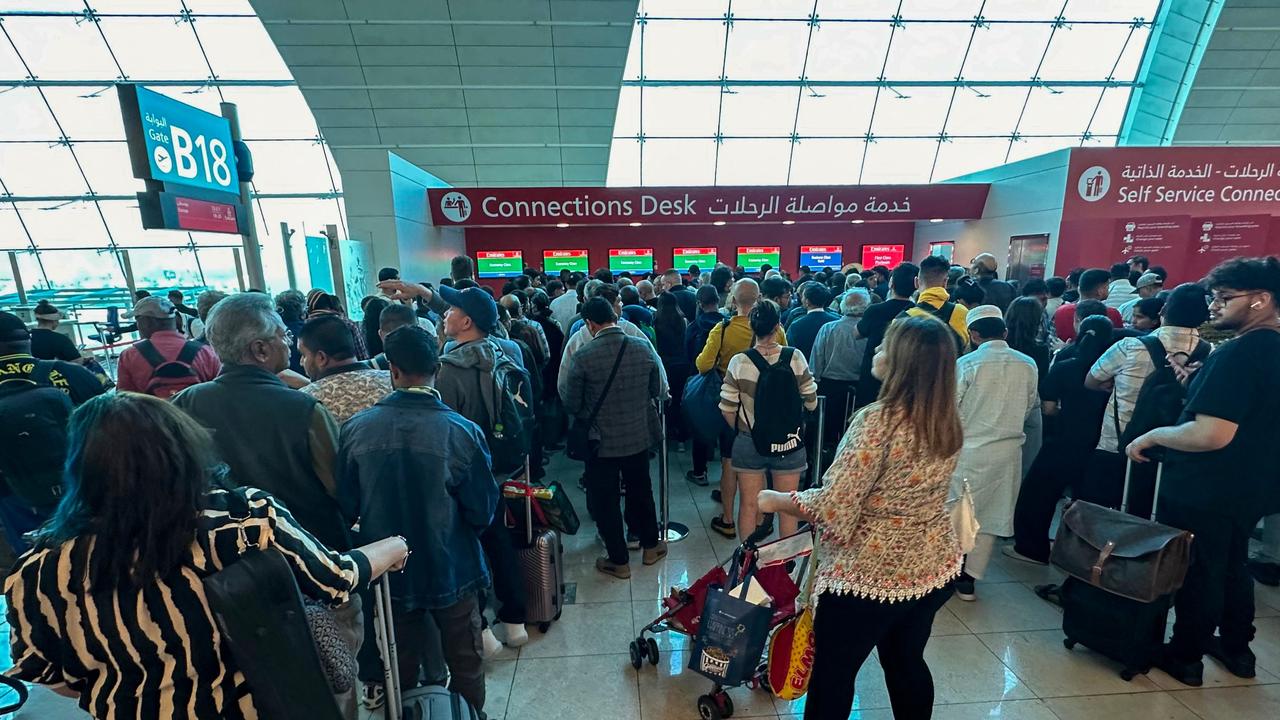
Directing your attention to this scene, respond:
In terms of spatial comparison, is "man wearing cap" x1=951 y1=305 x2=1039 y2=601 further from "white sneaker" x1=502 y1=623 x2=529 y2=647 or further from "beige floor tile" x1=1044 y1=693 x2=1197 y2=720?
"white sneaker" x1=502 y1=623 x2=529 y2=647

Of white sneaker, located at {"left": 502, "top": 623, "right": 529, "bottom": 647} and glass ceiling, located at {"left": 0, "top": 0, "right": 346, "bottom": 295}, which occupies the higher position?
glass ceiling, located at {"left": 0, "top": 0, "right": 346, "bottom": 295}

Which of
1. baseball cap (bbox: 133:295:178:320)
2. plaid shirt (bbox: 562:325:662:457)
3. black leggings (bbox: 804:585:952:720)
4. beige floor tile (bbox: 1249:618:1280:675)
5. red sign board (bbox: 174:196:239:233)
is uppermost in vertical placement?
red sign board (bbox: 174:196:239:233)

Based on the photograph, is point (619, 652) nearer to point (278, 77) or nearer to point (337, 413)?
point (337, 413)

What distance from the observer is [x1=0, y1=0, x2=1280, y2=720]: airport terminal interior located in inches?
93.9

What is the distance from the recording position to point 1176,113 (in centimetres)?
1427

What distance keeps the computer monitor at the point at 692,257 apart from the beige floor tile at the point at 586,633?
952 centimetres

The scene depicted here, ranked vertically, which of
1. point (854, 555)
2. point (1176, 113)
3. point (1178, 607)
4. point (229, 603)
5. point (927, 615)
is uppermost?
point (1176, 113)

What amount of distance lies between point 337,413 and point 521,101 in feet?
41.7

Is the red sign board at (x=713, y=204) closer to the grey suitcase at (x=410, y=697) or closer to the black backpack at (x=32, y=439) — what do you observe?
the black backpack at (x=32, y=439)

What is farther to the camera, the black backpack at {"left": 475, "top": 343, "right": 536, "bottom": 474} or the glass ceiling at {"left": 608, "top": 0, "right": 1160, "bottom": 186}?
the glass ceiling at {"left": 608, "top": 0, "right": 1160, "bottom": 186}

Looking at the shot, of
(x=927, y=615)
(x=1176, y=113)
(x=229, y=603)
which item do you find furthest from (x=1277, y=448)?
(x=1176, y=113)

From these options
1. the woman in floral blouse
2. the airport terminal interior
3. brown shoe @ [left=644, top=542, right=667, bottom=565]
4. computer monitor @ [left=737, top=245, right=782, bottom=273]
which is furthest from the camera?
computer monitor @ [left=737, top=245, right=782, bottom=273]

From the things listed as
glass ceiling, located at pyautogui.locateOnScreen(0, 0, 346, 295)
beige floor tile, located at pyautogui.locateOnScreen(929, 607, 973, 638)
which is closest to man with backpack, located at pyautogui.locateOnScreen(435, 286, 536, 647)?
beige floor tile, located at pyautogui.locateOnScreen(929, 607, 973, 638)

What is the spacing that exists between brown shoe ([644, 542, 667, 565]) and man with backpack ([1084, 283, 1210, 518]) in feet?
9.38
